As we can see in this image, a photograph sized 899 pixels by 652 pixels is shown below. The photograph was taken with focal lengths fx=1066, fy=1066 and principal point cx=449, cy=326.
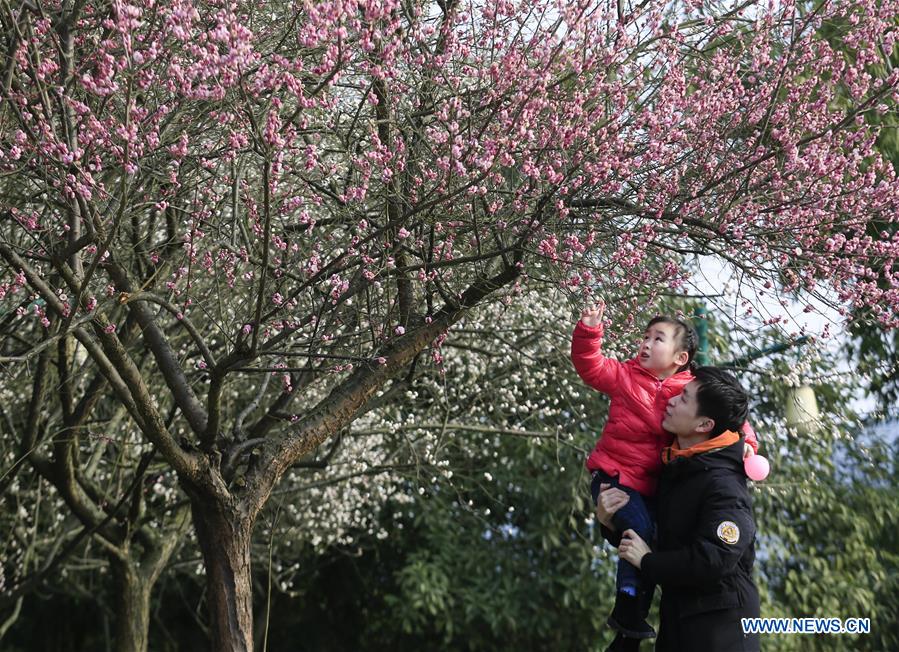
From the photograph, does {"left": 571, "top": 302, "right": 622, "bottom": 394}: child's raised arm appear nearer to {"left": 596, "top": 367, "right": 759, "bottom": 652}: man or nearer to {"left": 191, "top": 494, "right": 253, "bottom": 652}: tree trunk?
{"left": 596, "top": 367, "right": 759, "bottom": 652}: man

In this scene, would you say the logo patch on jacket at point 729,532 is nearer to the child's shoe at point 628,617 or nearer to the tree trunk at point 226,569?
the child's shoe at point 628,617

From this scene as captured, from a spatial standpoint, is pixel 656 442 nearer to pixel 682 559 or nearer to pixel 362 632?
pixel 682 559

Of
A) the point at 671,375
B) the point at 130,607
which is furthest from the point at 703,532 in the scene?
the point at 130,607

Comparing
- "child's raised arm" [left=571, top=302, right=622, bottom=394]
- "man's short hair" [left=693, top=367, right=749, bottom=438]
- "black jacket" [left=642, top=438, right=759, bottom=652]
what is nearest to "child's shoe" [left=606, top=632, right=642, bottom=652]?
"black jacket" [left=642, top=438, right=759, bottom=652]

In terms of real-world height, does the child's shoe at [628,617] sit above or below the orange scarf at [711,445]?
below

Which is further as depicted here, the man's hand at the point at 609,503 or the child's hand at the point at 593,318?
the child's hand at the point at 593,318

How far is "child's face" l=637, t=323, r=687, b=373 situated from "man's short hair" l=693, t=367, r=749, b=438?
0.41m

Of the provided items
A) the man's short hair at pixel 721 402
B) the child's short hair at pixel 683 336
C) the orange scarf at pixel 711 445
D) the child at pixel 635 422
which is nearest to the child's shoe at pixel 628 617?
the child at pixel 635 422

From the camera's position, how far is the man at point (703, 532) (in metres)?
3.06

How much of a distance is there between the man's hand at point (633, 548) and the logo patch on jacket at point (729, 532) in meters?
0.25

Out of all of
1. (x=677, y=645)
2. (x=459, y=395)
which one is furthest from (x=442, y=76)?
(x=459, y=395)

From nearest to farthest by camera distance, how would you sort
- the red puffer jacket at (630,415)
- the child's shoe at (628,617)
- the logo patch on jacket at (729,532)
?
A: the logo patch on jacket at (729,532), the child's shoe at (628,617), the red puffer jacket at (630,415)

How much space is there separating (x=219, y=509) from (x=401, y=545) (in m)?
6.97

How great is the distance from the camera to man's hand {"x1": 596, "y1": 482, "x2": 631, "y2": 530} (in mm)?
3459
